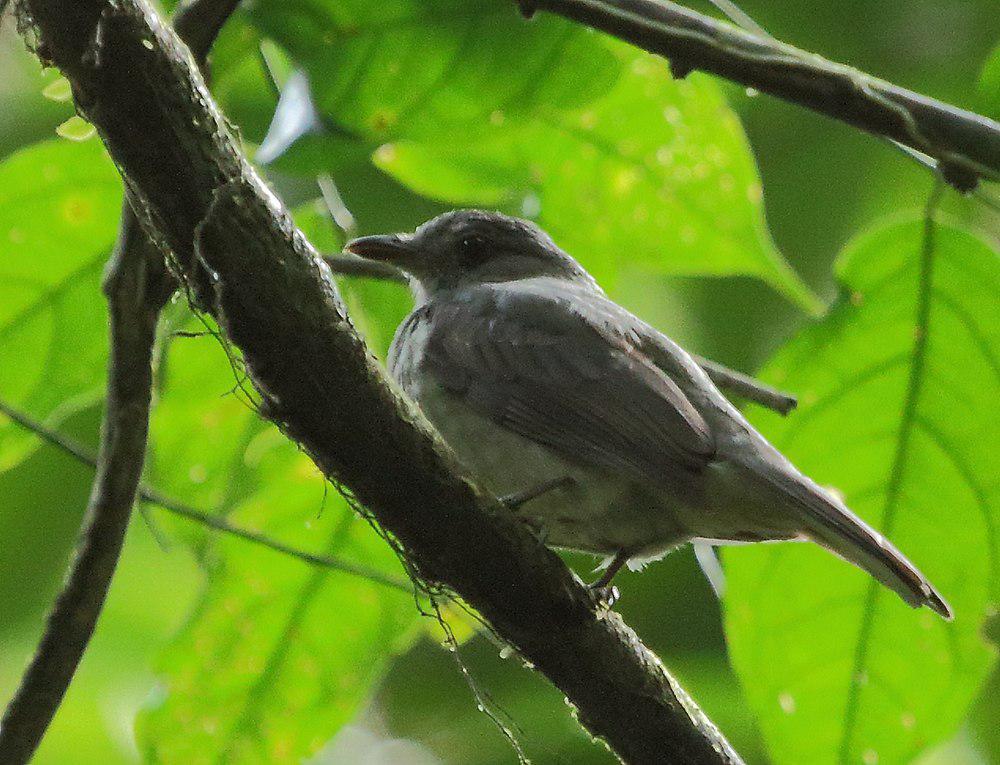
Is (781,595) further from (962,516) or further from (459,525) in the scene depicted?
(459,525)

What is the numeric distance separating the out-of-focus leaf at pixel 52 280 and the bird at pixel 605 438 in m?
0.65

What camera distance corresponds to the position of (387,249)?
3.78m

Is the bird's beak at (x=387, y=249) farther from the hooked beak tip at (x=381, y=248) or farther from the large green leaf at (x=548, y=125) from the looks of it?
the large green leaf at (x=548, y=125)

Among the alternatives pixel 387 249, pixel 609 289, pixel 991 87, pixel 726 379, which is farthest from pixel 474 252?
pixel 991 87

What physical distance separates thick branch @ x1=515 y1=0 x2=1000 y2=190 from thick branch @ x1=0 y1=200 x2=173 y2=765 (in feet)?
3.00

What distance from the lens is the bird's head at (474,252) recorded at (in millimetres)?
3908

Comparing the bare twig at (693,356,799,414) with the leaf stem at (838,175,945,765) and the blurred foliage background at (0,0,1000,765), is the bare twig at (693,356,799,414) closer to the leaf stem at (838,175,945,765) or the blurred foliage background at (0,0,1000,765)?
the blurred foliage background at (0,0,1000,765)

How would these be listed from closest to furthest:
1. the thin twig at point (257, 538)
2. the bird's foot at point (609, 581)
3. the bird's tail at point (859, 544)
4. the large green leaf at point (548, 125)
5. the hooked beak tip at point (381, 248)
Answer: the bird's tail at point (859, 544), the bird's foot at point (609, 581), the large green leaf at point (548, 125), the thin twig at point (257, 538), the hooked beak tip at point (381, 248)

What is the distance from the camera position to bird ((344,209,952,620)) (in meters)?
2.92

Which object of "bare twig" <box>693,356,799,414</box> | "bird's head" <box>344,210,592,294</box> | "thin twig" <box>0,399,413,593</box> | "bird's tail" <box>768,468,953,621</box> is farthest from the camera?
"bird's head" <box>344,210,592,294</box>

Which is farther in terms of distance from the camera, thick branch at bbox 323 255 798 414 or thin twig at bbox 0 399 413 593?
thin twig at bbox 0 399 413 593

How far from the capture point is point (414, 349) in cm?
331

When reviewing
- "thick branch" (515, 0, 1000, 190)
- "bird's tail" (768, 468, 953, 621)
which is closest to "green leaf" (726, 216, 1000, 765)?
"bird's tail" (768, 468, 953, 621)

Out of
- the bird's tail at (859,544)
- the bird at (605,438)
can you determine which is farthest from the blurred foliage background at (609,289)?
the bird's tail at (859,544)
